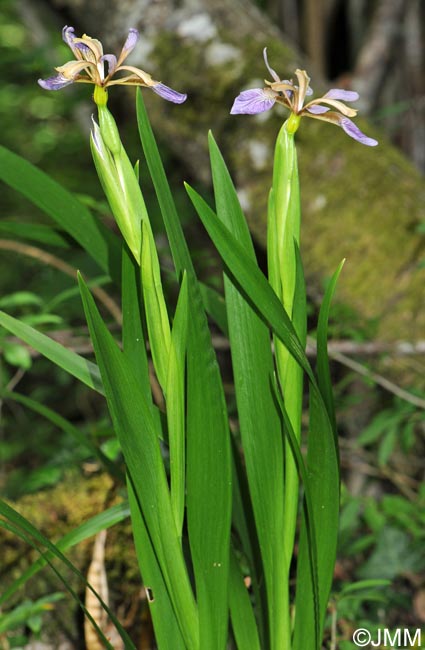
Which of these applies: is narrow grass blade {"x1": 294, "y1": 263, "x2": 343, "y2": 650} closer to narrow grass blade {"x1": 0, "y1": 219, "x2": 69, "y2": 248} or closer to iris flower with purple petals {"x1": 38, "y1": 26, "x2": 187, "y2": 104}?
iris flower with purple petals {"x1": 38, "y1": 26, "x2": 187, "y2": 104}

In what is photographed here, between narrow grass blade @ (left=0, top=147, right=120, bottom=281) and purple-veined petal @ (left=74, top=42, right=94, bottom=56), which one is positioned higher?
narrow grass blade @ (left=0, top=147, right=120, bottom=281)

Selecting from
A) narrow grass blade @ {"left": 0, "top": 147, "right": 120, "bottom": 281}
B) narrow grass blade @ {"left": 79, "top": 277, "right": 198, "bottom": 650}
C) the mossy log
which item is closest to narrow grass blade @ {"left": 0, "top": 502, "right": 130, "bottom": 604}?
narrow grass blade @ {"left": 79, "top": 277, "right": 198, "bottom": 650}

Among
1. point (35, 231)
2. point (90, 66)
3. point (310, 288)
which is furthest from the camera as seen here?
point (310, 288)

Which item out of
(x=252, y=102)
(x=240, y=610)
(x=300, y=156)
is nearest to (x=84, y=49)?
(x=252, y=102)

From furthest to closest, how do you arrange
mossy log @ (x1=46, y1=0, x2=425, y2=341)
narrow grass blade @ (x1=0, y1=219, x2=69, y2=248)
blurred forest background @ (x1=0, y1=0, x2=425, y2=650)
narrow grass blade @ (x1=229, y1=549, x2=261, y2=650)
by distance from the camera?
mossy log @ (x1=46, y1=0, x2=425, y2=341) < blurred forest background @ (x1=0, y1=0, x2=425, y2=650) < narrow grass blade @ (x1=0, y1=219, x2=69, y2=248) < narrow grass blade @ (x1=229, y1=549, x2=261, y2=650)

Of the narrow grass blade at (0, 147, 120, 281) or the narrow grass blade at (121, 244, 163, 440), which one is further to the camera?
the narrow grass blade at (0, 147, 120, 281)
